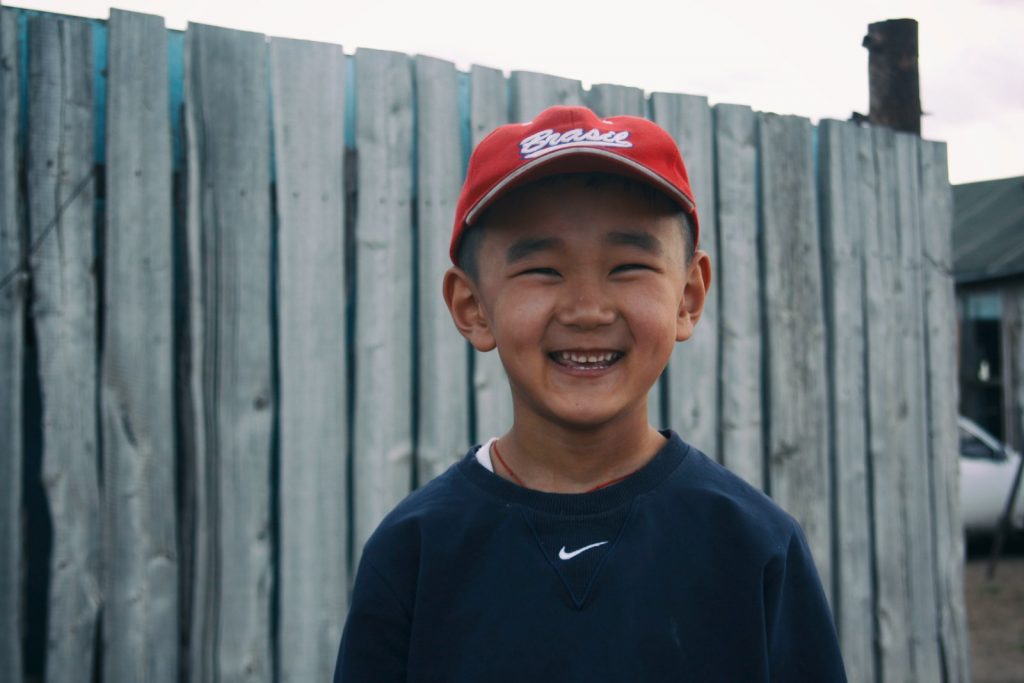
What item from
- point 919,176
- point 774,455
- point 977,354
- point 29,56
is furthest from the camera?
point 977,354

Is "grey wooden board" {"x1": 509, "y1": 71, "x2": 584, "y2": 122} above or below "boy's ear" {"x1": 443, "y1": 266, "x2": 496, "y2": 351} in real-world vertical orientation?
above

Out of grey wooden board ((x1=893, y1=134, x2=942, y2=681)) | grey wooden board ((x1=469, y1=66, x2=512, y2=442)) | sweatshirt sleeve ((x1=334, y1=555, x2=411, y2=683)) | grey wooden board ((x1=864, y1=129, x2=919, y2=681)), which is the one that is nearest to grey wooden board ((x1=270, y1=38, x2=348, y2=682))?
grey wooden board ((x1=469, y1=66, x2=512, y2=442))

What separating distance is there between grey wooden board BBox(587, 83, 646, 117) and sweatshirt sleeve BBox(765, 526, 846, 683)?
8.00ft

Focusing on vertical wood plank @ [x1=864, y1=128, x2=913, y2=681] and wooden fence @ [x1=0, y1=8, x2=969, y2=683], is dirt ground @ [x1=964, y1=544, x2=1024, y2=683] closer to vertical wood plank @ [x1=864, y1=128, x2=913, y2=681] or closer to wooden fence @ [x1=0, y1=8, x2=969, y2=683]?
vertical wood plank @ [x1=864, y1=128, x2=913, y2=681]

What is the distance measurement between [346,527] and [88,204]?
4.26 feet

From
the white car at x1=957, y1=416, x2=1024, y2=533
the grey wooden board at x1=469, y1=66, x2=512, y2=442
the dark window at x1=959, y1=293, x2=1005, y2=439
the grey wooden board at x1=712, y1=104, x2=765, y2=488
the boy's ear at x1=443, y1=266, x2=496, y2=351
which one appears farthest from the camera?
the dark window at x1=959, y1=293, x2=1005, y2=439

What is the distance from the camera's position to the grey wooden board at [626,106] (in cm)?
368

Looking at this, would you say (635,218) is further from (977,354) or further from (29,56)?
(977,354)

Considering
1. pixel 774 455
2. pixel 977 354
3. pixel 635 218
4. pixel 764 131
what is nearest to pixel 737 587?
pixel 635 218

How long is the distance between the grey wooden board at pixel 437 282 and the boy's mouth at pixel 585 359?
Answer: 70.1 inches

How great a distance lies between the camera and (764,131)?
3.96m

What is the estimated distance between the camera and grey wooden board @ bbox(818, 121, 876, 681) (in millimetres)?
4059

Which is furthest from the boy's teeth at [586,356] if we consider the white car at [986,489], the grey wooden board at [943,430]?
the white car at [986,489]

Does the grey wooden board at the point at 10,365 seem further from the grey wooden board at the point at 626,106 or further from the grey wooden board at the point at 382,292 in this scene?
the grey wooden board at the point at 626,106
